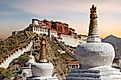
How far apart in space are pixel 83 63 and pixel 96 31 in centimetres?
119

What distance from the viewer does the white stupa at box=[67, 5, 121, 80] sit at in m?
12.1

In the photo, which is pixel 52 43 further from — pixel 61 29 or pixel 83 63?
pixel 83 63

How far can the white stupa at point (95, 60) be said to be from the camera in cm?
1211

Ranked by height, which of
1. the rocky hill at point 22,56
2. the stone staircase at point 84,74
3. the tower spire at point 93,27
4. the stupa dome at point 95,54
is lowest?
the rocky hill at point 22,56

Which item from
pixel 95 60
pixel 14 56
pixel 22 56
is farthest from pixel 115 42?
pixel 14 56

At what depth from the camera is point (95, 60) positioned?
12227 millimetres

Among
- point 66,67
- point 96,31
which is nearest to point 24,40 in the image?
point 66,67

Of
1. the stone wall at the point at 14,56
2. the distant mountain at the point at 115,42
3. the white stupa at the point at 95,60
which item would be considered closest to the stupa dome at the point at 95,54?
the white stupa at the point at 95,60

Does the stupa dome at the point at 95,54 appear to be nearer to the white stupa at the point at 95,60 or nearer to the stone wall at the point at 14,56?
the white stupa at the point at 95,60

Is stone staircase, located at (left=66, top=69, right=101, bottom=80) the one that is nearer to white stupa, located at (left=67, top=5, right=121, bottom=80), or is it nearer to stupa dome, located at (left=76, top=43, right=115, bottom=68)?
white stupa, located at (left=67, top=5, right=121, bottom=80)

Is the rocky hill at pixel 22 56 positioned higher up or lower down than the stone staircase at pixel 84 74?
lower down

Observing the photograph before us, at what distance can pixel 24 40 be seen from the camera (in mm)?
72812

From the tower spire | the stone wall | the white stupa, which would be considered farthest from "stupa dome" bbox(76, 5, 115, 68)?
the stone wall

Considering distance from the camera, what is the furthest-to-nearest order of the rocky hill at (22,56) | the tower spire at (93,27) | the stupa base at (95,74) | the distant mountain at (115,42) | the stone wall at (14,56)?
the stone wall at (14,56) → the rocky hill at (22,56) → the distant mountain at (115,42) → the tower spire at (93,27) → the stupa base at (95,74)
